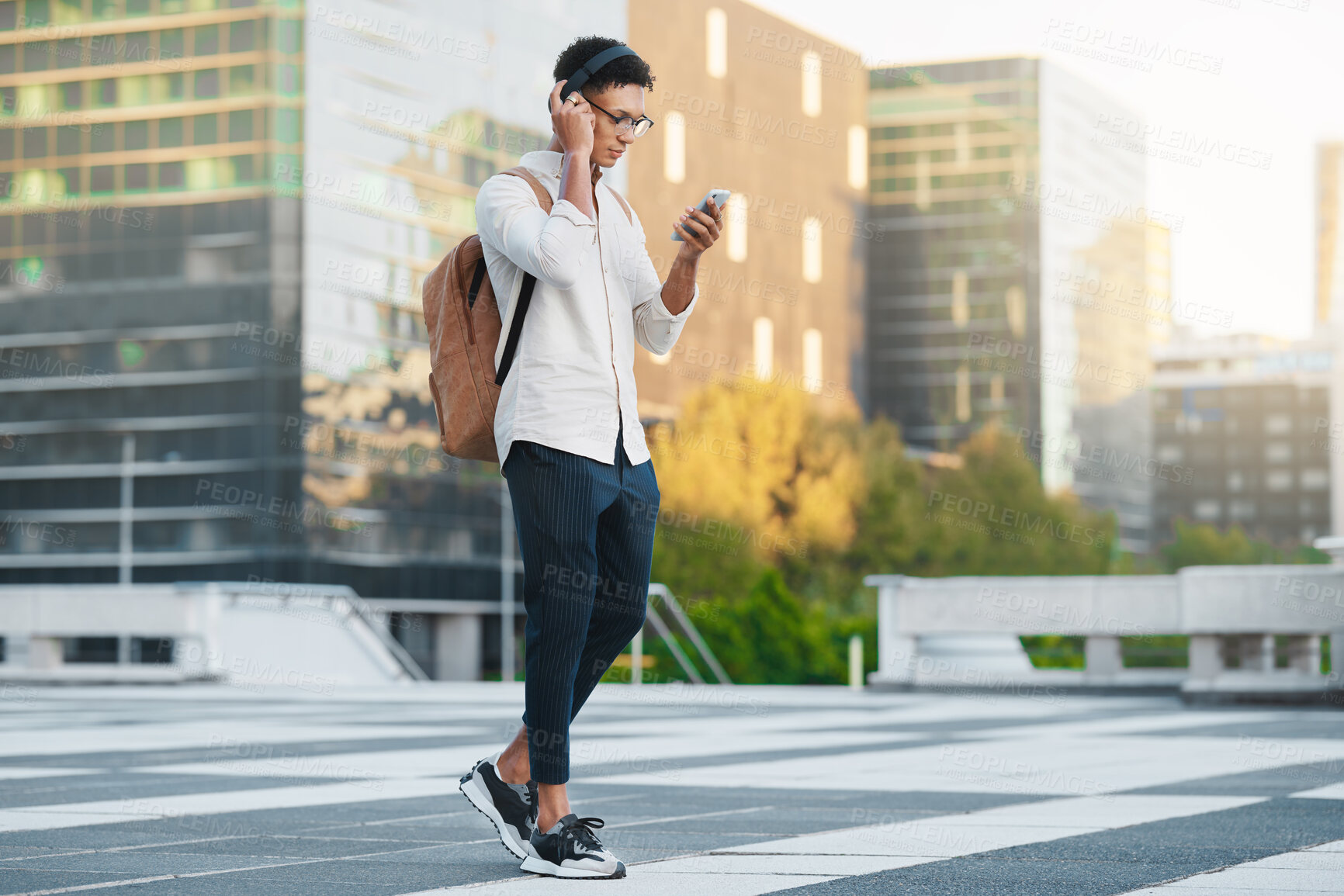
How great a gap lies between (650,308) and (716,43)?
230 ft

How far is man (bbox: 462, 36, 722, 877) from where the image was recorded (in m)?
3.97

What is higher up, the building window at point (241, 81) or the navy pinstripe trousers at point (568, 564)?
the building window at point (241, 81)

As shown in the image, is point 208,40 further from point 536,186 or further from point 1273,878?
point 1273,878

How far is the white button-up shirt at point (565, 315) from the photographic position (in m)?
3.98

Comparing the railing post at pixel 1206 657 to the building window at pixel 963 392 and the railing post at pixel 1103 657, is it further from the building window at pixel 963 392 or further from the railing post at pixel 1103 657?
the building window at pixel 963 392

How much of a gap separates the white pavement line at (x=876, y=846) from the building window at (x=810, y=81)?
76658 mm

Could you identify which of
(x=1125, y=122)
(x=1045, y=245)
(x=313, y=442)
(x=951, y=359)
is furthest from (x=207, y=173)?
(x=1125, y=122)

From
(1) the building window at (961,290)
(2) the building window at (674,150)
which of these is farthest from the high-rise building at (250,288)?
(1) the building window at (961,290)

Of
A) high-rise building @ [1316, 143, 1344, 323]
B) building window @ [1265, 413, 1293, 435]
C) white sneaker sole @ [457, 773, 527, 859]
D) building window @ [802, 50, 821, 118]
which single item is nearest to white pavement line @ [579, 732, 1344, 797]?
white sneaker sole @ [457, 773, 527, 859]

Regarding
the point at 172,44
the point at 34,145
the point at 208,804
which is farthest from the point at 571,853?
the point at 34,145

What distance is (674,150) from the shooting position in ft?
223

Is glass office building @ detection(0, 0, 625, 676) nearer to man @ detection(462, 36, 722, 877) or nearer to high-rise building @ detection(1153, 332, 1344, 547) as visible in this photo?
man @ detection(462, 36, 722, 877)

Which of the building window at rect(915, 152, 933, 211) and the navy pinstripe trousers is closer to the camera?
the navy pinstripe trousers

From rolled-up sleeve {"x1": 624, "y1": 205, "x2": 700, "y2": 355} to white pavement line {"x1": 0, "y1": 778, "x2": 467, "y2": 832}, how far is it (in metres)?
2.09
